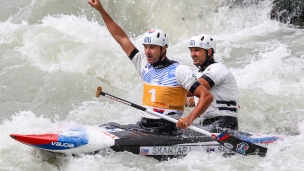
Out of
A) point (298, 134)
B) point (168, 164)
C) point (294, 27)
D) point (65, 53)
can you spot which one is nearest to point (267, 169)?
point (168, 164)

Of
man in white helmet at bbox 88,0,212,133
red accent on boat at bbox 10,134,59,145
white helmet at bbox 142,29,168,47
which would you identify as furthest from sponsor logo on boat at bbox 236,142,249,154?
red accent on boat at bbox 10,134,59,145

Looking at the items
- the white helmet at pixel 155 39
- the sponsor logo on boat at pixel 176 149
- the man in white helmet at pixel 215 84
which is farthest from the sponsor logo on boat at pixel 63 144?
the man in white helmet at pixel 215 84

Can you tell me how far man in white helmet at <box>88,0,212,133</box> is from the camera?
6.29m

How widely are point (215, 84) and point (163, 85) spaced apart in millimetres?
843

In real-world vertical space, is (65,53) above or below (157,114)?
above

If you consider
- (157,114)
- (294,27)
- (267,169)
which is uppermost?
(294,27)

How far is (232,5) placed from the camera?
1534 cm

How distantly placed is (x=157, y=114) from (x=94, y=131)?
727 mm

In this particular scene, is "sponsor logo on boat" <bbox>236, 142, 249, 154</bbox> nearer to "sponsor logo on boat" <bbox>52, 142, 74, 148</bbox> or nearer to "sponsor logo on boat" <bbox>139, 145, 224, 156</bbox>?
"sponsor logo on boat" <bbox>139, 145, 224, 156</bbox>

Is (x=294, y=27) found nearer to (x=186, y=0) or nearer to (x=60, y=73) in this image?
(x=186, y=0)

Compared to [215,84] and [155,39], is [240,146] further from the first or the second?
[155,39]

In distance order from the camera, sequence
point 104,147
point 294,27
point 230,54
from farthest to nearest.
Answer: point 294,27 < point 230,54 < point 104,147

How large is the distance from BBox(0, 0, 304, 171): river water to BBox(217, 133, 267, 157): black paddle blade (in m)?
0.09

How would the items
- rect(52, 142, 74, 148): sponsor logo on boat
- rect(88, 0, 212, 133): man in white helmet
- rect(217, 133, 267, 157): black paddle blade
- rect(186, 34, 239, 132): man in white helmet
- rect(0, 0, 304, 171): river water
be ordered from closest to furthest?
rect(52, 142, 74, 148): sponsor logo on boat, rect(88, 0, 212, 133): man in white helmet, rect(0, 0, 304, 171): river water, rect(217, 133, 267, 157): black paddle blade, rect(186, 34, 239, 132): man in white helmet
